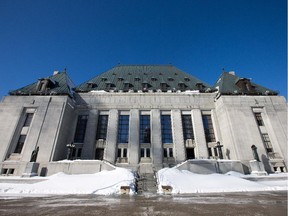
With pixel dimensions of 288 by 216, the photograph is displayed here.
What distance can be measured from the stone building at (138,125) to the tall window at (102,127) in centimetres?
16

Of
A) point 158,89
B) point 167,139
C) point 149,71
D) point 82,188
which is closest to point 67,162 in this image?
point 82,188

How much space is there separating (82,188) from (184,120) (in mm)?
17524

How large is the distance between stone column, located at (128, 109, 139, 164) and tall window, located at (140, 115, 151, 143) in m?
0.87

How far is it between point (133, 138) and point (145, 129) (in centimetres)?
247

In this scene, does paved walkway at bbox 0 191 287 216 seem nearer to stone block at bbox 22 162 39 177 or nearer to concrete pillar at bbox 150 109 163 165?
stone block at bbox 22 162 39 177

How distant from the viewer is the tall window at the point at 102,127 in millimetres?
23312

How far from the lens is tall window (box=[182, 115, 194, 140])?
2317cm

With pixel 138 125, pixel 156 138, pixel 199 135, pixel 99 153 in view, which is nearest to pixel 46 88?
pixel 99 153

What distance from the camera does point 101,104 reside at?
24984 mm

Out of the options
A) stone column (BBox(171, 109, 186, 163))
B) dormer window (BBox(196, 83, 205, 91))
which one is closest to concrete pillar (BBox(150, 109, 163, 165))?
stone column (BBox(171, 109, 186, 163))

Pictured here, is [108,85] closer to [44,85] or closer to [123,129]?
[123,129]

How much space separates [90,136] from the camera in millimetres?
22781

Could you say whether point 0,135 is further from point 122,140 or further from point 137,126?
point 137,126

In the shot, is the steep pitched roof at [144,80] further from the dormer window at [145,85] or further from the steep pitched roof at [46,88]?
the steep pitched roof at [46,88]
